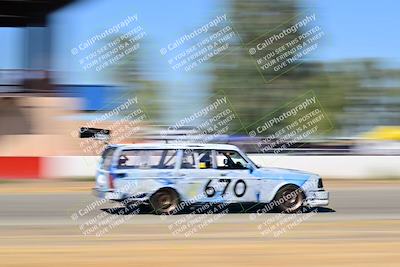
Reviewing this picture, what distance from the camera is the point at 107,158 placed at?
12992 millimetres

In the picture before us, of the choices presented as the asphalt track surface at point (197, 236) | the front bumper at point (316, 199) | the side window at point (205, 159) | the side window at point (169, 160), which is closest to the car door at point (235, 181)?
the side window at point (205, 159)

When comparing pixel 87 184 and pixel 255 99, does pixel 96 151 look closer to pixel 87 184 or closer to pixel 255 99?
pixel 87 184

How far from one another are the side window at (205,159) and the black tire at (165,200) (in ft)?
2.46

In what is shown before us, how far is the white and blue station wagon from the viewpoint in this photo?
12.7 m

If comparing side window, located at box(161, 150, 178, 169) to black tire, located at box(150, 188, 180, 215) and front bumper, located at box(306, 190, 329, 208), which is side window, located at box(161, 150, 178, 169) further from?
front bumper, located at box(306, 190, 329, 208)

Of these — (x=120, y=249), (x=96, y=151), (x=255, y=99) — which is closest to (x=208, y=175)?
(x=120, y=249)

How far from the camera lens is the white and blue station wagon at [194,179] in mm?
12742

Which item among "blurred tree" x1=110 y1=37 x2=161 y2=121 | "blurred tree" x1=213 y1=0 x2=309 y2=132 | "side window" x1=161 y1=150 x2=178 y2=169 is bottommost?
"side window" x1=161 y1=150 x2=178 y2=169

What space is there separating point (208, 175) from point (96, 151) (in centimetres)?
1493

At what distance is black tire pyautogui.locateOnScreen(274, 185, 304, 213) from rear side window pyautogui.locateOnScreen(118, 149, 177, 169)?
7.00ft

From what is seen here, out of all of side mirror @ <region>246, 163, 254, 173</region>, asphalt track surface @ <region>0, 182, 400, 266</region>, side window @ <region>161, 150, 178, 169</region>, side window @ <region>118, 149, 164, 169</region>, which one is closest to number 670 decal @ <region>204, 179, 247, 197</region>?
side mirror @ <region>246, 163, 254, 173</region>

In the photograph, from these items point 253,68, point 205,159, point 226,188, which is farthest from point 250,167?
point 253,68

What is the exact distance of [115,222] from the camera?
11586mm

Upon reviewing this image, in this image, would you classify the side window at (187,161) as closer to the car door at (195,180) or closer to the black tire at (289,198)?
the car door at (195,180)
